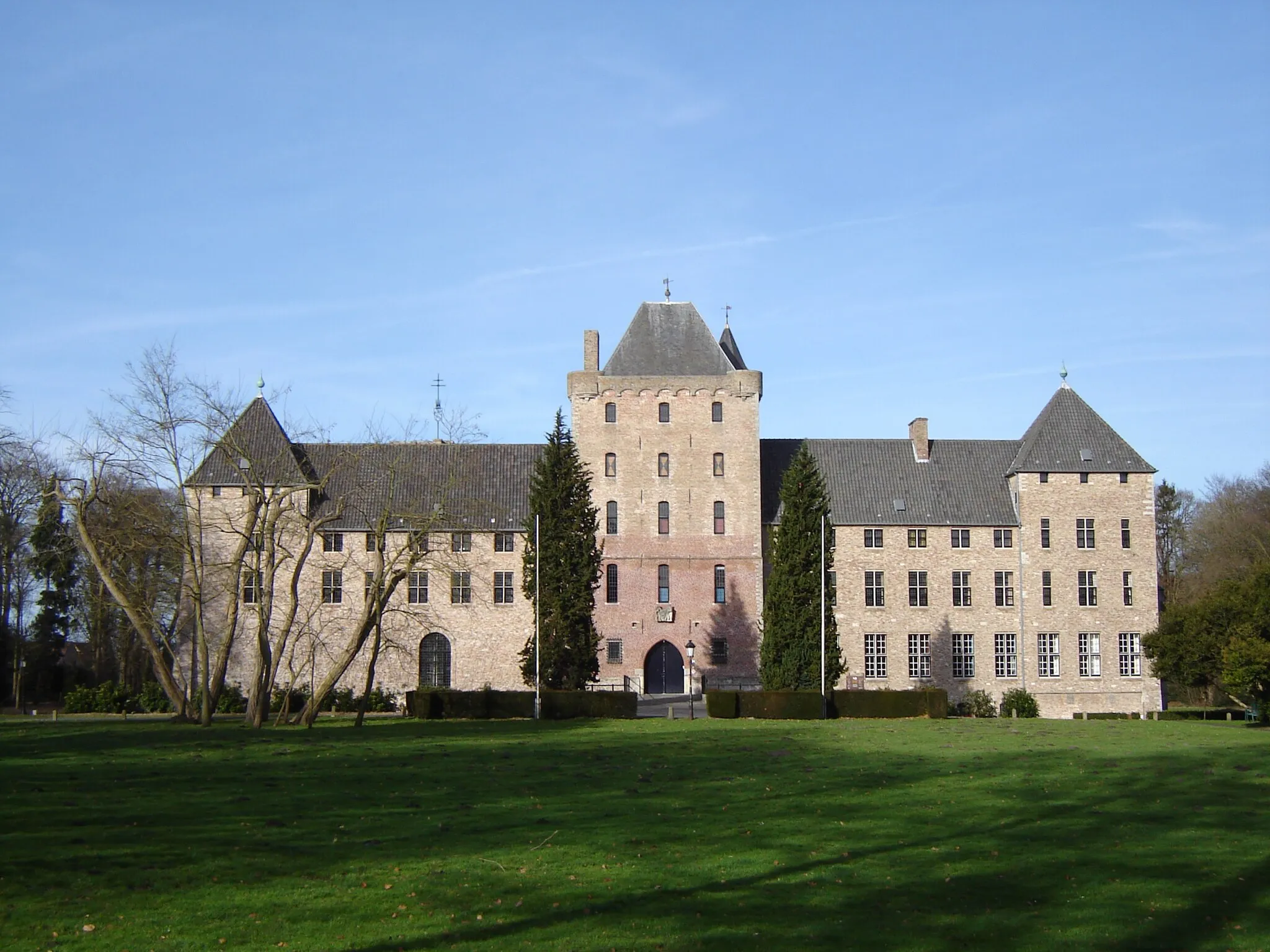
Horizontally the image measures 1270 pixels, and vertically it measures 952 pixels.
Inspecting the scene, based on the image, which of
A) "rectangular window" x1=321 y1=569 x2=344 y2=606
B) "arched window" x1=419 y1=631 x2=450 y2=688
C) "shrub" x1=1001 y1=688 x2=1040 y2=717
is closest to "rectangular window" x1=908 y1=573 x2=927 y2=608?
"shrub" x1=1001 y1=688 x2=1040 y2=717

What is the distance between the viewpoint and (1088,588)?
2350 inches

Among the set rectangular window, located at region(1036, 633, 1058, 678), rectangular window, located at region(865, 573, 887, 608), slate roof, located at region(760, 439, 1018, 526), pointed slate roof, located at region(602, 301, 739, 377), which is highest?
pointed slate roof, located at region(602, 301, 739, 377)

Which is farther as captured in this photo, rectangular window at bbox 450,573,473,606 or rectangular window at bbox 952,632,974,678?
rectangular window at bbox 952,632,974,678

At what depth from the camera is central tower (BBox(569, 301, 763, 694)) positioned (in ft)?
192

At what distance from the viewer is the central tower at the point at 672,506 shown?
58469 mm

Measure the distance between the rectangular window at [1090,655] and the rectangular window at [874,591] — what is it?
29.3 feet

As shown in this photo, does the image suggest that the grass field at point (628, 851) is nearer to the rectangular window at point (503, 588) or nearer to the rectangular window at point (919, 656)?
the rectangular window at point (503, 588)

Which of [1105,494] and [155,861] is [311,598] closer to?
[1105,494]

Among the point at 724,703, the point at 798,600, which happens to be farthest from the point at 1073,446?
the point at 724,703

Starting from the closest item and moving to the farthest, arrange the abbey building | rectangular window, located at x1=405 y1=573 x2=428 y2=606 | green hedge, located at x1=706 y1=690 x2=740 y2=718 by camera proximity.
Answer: green hedge, located at x1=706 y1=690 x2=740 y2=718
the abbey building
rectangular window, located at x1=405 y1=573 x2=428 y2=606

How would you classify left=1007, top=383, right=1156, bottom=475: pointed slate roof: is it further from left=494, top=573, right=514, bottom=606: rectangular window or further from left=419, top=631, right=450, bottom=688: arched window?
left=419, top=631, right=450, bottom=688: arched window

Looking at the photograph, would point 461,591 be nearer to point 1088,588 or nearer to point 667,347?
point 667,347

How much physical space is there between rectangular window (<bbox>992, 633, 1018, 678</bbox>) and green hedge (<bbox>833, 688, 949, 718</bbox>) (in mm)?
14401

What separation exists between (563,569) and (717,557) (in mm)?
10871
